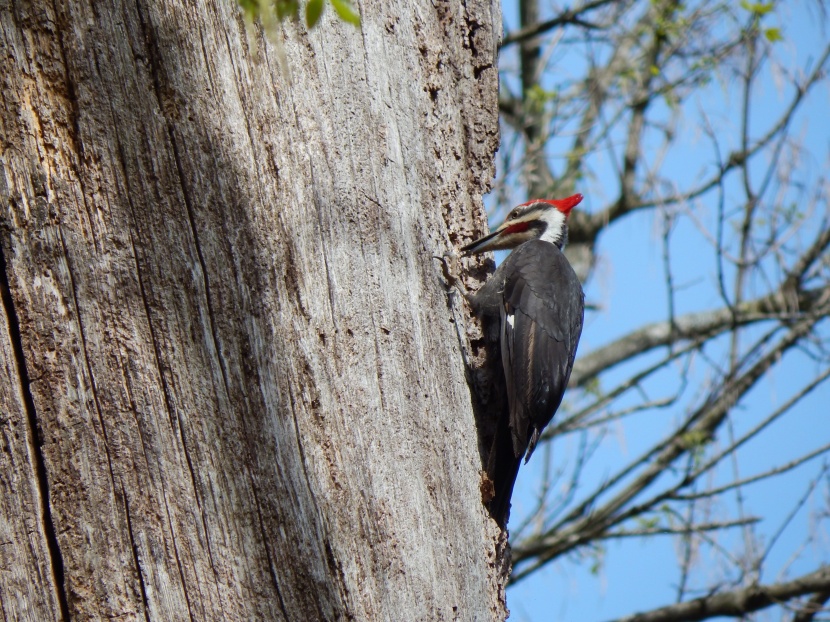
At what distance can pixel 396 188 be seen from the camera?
217cm

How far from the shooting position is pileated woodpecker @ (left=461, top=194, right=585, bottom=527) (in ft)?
8.55

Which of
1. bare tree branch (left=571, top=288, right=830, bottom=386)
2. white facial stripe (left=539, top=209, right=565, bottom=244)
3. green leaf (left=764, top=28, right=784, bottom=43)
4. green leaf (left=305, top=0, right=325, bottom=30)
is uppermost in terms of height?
green leaf (left=764, top=28, right=784, bottom=43)

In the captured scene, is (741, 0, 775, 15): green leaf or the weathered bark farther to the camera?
Result: (741, 0, 775, 15): green leaf

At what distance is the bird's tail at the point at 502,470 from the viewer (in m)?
2.45

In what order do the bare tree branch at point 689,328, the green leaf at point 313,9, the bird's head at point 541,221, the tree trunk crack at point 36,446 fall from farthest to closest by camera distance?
1. the bare tree branch at point 689,328
2. the bird's head at point 541,221
3. the tree trunk crack at point 36,446
4. the green leaf at point 313,9

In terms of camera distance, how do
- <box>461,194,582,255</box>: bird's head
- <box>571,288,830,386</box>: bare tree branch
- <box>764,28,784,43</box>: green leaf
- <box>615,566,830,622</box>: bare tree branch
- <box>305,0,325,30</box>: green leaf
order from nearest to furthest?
<box>305,0,325,30</box>: green leaf
<box>461,194,582,255</box>: bird's head
<box>615,566,830,622</box>: bare tree branch
<box>764,28,784,43</box>: green leaf
<box>571,288,830,386</box>: bare tree branch

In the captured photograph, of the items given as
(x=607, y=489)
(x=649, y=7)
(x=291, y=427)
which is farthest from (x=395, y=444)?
(x=649, y=7)

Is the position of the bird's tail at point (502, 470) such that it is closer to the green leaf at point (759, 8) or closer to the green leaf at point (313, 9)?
the green leaf at point (313, 9)

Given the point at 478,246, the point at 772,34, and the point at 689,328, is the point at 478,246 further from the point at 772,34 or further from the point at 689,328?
the point at 689,328

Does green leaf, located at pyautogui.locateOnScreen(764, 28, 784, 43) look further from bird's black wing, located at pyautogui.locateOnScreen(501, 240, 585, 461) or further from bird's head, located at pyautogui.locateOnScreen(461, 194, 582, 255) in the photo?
bird's black wing, located at pyautogui.locateOnScreen(501, 240, 585, 461)

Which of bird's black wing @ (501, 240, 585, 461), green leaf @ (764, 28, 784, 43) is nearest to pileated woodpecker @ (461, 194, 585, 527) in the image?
bird's black wing @ (501, 240, 585, 461)

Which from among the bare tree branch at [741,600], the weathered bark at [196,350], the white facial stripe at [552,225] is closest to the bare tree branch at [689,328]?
the bare tree branch at [741,600]

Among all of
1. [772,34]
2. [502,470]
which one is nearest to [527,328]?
[502,470]

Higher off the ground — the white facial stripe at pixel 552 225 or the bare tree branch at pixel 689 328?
the bare tree branch at pixel 689 328
